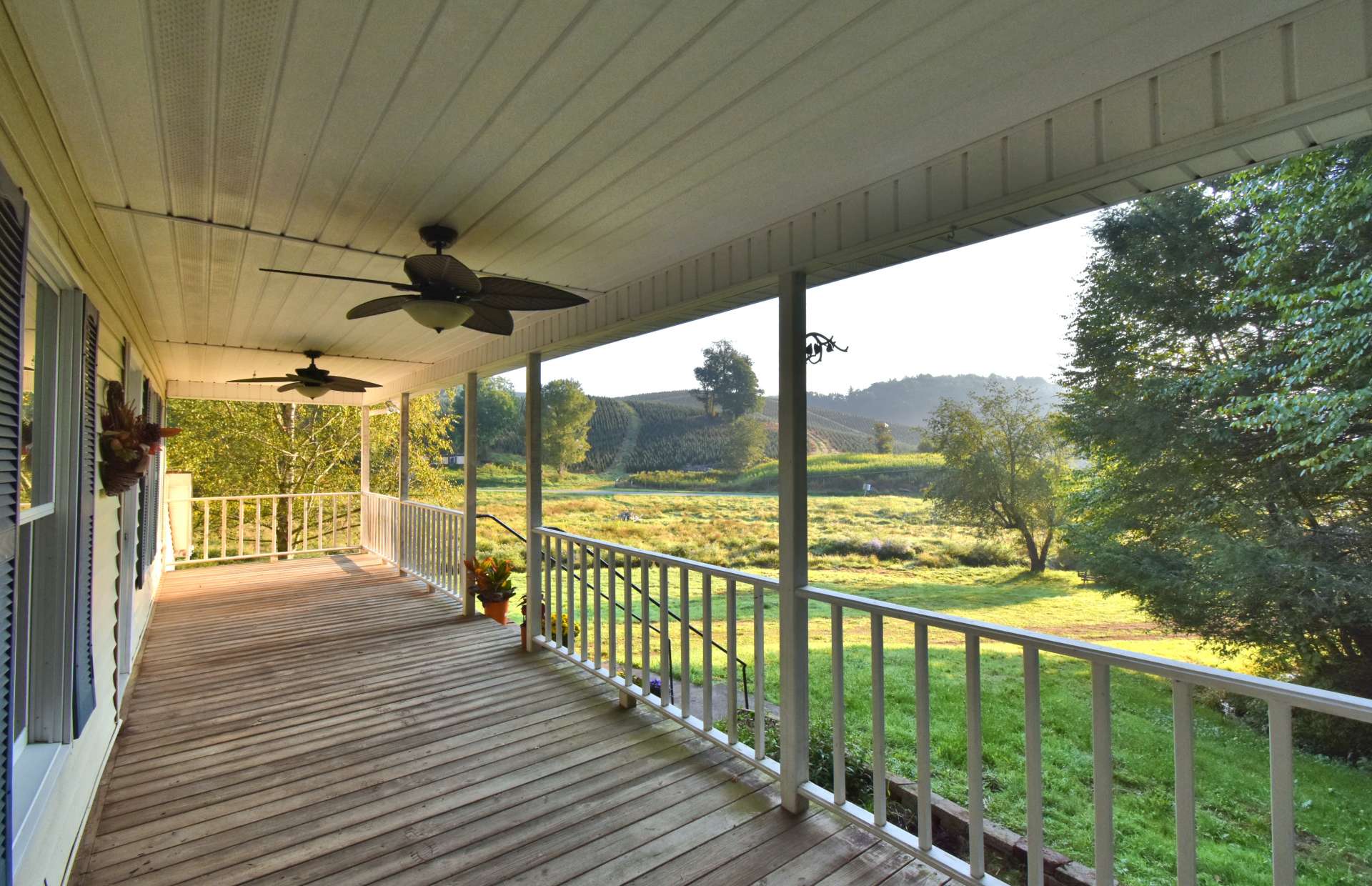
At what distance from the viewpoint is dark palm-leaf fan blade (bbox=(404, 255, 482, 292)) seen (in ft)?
6.88

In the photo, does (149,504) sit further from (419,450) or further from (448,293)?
(419,450)

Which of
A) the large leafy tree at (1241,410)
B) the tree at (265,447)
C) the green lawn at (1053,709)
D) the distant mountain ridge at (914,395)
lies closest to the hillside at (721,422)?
the distant mountain ridge at (914,395)

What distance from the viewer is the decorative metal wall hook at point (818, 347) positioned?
2312mm

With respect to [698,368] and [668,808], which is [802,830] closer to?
[668,808]

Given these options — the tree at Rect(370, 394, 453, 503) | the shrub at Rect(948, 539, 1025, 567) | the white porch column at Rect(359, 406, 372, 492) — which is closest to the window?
the shrub at Rect(948, 539, 1025, 567)

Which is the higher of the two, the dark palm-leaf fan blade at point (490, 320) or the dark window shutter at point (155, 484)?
the dark palm-leaf fan blade at point (490, 320)

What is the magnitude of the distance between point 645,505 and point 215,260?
22.3 ft

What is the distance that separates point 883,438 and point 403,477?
5.57 m

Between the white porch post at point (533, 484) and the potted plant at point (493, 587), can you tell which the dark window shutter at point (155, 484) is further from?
the white porch post at point (533, 484)

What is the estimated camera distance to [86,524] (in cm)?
200

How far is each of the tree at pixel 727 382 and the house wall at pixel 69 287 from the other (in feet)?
15.8

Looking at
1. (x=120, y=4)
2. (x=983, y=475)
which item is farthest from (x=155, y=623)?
(x=983, y=475)

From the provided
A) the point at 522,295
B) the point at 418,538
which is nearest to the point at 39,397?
the point at 522,295

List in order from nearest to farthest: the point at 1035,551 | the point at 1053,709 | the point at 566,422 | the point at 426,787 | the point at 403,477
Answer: the point at 426,787 → the point at 1035,551 → the point at 1053,709 → the point at 403,477 → the point at 566,422
